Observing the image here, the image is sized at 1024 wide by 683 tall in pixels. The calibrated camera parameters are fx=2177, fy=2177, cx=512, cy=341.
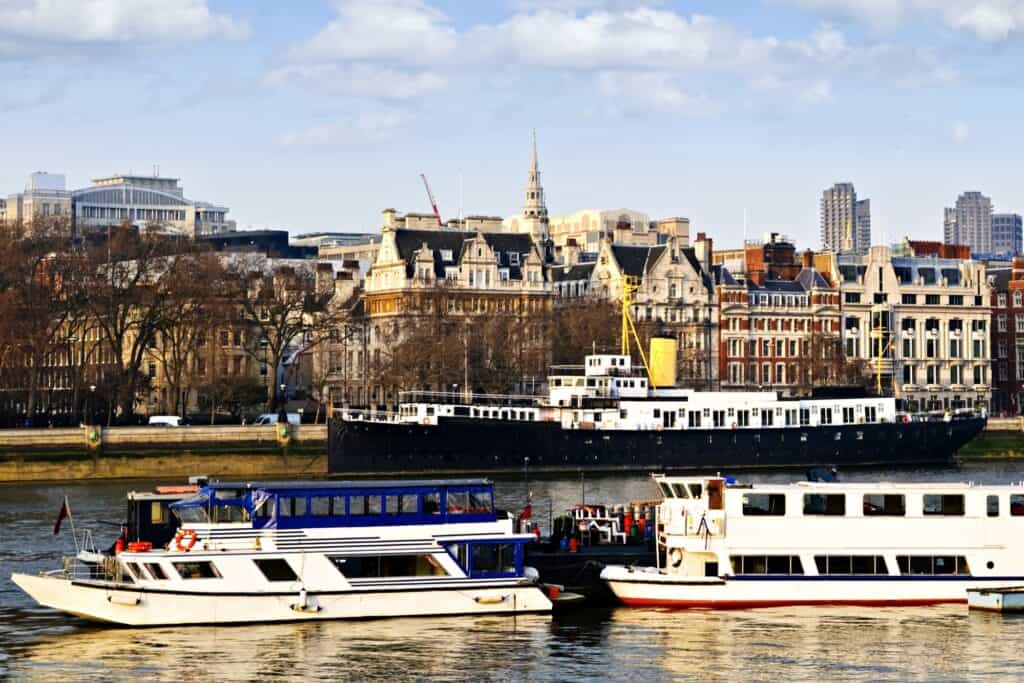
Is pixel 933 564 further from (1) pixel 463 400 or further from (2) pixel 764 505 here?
(1) pixel 463 400

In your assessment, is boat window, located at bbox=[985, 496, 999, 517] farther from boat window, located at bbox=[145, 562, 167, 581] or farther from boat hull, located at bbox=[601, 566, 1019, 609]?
boat window, located at bbox=[145, 562, 167, 581]

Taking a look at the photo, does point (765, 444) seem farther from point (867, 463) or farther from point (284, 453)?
point (284, 453)

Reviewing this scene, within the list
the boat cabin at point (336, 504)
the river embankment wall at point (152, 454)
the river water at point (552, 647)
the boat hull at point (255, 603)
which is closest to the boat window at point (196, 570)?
the boat hull at point (255, 603)

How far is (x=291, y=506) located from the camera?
5416 cm

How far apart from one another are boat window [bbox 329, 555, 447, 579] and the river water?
4.15ft

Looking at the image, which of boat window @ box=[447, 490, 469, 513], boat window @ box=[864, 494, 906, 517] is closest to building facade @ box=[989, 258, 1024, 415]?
boat window @ box=[864, 494, 906, 517]

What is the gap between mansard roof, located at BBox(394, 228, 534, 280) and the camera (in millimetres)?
150125

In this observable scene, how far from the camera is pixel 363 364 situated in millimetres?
153750

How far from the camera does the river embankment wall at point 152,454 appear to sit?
4215 inches

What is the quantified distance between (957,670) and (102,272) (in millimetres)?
90097

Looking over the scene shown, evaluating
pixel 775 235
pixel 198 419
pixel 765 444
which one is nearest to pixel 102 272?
pixel 198 419

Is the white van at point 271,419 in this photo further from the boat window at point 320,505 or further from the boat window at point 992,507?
the boat window at point 992,507

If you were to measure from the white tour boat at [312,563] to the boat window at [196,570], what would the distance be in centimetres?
2

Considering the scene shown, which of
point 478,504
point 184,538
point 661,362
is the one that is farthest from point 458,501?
point 661,362
